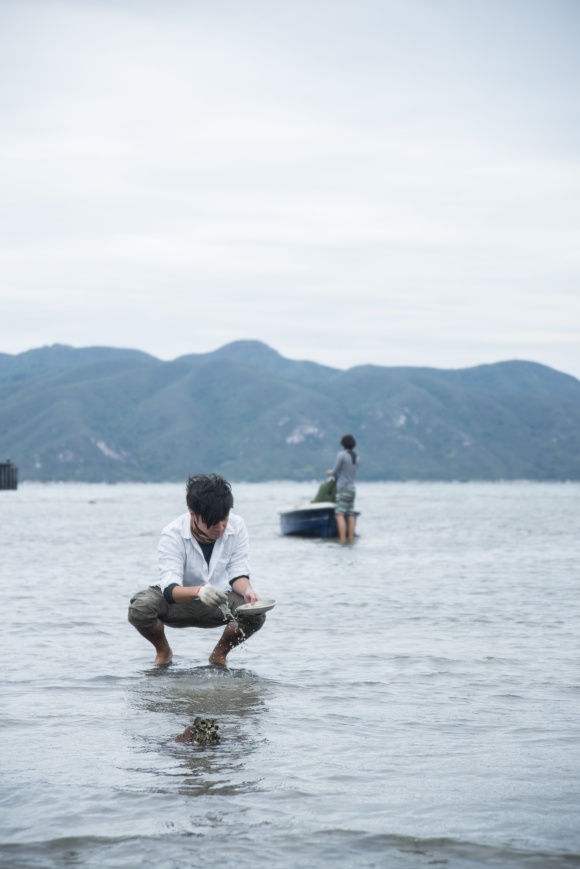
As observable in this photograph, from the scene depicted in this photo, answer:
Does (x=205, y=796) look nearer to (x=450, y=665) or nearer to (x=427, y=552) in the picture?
(x=450, y=665)

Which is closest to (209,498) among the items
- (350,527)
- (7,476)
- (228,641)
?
(228,641)

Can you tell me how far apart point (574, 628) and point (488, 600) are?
261cm

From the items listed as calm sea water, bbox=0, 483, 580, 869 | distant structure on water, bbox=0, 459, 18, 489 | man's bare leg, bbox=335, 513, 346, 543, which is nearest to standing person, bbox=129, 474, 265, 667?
calm sea water, bbox=0, 483, 580, 869

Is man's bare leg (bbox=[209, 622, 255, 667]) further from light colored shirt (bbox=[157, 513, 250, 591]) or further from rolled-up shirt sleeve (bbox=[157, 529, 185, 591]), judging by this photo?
rolled-up shirt sleeve (bbox=[157, 529, 185, 591])

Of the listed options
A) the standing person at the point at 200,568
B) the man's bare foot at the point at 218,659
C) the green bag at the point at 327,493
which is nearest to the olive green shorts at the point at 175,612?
the standing person at the point at 200,568

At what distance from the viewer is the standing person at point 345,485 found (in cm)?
2217

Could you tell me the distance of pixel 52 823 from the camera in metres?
4.30

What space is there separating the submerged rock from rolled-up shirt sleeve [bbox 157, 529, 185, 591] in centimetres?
162

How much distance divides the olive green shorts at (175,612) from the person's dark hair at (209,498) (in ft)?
2.63

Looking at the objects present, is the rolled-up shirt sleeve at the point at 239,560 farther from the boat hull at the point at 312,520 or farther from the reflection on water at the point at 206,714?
the boat hull at the point at 312,520

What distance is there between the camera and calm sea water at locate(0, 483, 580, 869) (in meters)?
4.09

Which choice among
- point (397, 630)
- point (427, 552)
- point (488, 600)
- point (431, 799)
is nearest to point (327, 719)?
point (431, 799)

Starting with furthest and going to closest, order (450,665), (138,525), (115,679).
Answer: (138,525), (450,665), (115,679)

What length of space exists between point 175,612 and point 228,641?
63 cm
